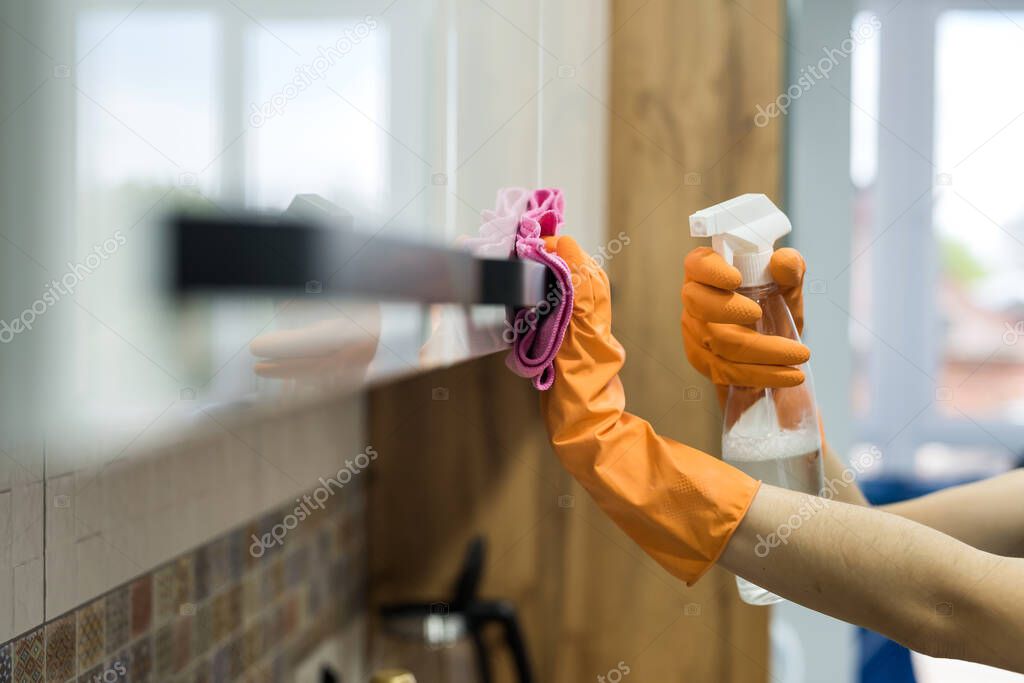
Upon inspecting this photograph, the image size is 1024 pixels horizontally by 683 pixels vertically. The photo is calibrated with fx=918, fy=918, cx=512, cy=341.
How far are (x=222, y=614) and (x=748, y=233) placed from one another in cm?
60

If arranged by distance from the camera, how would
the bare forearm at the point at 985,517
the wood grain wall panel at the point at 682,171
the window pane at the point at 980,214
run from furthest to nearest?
1. the window pane at the point at 980,214
2. the wood grain wall panel at the point at 682,171
3. the bare forearm at the point at 985,517

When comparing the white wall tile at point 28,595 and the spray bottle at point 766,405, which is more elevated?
the spray bottle at point 766,405

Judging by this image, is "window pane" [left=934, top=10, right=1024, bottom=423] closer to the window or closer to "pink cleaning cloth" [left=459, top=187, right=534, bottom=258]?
the window

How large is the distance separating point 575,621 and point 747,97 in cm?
68

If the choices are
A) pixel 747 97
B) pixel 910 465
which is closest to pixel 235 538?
pixel 747 97

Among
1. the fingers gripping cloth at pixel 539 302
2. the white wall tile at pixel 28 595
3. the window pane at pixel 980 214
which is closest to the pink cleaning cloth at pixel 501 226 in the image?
the fingers gripping cloth at pixel 539 302

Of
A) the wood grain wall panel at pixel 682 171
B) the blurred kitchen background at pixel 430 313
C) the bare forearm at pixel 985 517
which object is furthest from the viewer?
the wood grain wall panel at pixel 682 171

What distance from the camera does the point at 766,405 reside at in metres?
0.61

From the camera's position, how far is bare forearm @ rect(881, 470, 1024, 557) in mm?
701

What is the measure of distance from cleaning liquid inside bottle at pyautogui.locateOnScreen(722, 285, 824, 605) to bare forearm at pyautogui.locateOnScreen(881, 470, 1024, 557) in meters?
0.13

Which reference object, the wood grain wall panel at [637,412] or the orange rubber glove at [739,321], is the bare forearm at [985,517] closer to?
the orange rubber glove at [739,321]

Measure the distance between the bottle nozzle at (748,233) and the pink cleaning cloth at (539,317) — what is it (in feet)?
0.32

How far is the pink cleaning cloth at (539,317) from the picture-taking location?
517 mm

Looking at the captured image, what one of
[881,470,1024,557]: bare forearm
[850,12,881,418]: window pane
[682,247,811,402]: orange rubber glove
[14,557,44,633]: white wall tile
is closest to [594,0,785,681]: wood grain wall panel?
[881,470,1024,557]: bare forearm
